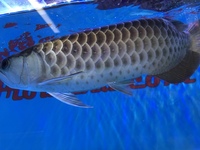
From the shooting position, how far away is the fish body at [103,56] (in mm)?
1824

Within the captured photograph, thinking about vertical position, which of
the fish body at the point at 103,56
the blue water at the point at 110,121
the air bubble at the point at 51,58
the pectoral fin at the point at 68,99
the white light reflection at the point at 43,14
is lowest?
the blue water at the point at 110,121

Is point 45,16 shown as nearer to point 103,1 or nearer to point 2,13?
point 2,13

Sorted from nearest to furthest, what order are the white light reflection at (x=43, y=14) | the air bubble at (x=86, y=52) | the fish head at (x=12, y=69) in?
1. the air bubble at (x=86, y=52)
2. the fish head at (x=12, y=69)
3. the white light reflection at (x=43, y=14)

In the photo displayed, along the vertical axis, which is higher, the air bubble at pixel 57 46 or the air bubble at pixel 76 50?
the air bubble at pixel 57 46

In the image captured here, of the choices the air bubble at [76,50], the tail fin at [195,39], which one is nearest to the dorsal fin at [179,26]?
the tail fin at [195,39]

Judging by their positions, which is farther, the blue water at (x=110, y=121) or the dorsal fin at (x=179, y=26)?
the blue water at (x=110, y=121)

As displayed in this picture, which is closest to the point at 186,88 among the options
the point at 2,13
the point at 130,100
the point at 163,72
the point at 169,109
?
the point at 169,109

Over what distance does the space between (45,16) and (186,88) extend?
9.80 feet

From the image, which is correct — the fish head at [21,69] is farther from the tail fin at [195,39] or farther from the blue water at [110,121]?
the blue water at [110,121]

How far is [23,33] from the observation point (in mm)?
5953

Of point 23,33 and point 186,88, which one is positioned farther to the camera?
point 23,33

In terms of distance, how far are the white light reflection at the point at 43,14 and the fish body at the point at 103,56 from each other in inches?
106

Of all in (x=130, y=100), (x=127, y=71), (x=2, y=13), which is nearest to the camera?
(x=127, y=71)

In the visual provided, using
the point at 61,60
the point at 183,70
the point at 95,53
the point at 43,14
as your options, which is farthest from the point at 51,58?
the point at 43,14
